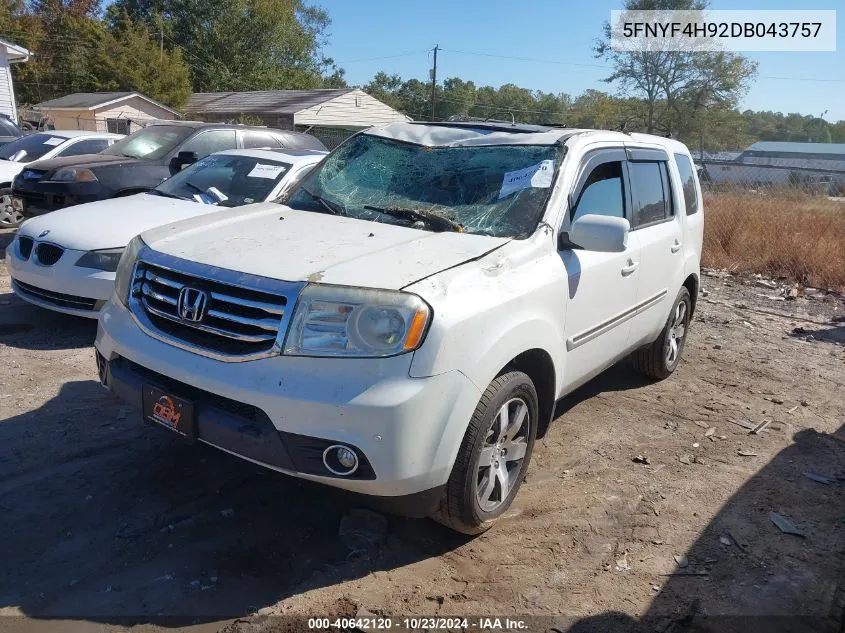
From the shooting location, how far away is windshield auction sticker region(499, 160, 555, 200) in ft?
12.2

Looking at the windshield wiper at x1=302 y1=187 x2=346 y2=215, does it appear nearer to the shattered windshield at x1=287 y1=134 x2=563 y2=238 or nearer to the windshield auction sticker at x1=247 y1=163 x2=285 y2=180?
the shattered windshield at x1=287 y1=134 x2=563 y2=238

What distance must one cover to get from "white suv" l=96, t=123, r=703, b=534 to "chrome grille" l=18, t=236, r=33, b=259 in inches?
114

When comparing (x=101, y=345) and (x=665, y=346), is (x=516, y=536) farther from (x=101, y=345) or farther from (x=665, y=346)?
(x=665, y=346)

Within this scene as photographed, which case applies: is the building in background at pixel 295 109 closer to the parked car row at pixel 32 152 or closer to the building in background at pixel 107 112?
the building in background at pixel 107 112

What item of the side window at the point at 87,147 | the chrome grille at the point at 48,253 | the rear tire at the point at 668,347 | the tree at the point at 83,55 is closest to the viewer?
the rear tire at the point at 668,347

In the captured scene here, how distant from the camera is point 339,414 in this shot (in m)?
2.59

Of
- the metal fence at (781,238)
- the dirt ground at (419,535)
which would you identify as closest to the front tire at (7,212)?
the dirt ground at (419,535)

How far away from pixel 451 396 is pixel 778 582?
182 cm

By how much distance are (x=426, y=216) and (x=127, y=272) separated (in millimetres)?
1505

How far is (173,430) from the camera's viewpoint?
2.95m

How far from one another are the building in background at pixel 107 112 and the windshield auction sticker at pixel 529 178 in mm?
29125

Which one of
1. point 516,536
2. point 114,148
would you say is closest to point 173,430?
point 516,536

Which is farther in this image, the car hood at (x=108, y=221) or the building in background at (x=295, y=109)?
the building in background at (x=295, y=109)

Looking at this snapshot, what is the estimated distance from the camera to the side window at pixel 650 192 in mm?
4609
